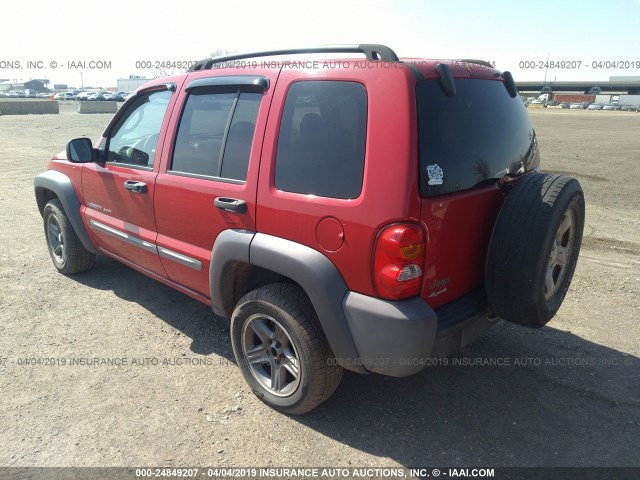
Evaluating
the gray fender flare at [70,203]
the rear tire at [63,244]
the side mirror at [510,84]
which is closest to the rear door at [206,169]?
the gray fender flare at [70,203]

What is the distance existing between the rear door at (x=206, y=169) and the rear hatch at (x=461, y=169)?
3.13ft

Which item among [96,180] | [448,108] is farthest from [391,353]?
[96,180]

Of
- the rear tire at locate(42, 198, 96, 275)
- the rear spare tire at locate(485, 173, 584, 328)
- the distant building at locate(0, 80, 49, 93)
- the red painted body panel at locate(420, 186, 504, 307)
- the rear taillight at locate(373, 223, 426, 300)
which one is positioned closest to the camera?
the rear taillight at locate(373, 223, 426, 300)

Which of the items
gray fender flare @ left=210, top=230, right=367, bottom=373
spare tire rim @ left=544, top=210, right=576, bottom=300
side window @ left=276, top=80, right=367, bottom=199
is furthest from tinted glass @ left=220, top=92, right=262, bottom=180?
spare tire rim @ left=544, top=210, right=576, bottom=300

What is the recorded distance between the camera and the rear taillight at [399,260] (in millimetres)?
2107

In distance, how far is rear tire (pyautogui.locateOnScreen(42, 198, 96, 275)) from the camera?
4457 mm

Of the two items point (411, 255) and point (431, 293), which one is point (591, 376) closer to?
point (431, 293)

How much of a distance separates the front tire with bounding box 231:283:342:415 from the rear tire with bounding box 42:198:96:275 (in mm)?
2489

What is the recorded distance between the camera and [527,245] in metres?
2.34

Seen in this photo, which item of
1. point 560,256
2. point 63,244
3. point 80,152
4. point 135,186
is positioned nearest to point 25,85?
point 63,244

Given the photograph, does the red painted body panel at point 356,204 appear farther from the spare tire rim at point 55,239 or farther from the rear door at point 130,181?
the spare tire rim at point 55,239

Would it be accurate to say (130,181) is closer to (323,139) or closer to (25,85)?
(323,139)

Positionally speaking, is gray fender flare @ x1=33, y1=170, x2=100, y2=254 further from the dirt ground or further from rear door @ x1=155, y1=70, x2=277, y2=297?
rear door @ x1=155, y1=70, x2=277, y2=297

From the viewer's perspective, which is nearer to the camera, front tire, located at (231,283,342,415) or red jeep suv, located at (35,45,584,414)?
red jeep suv, located at (35,45,584,414)
